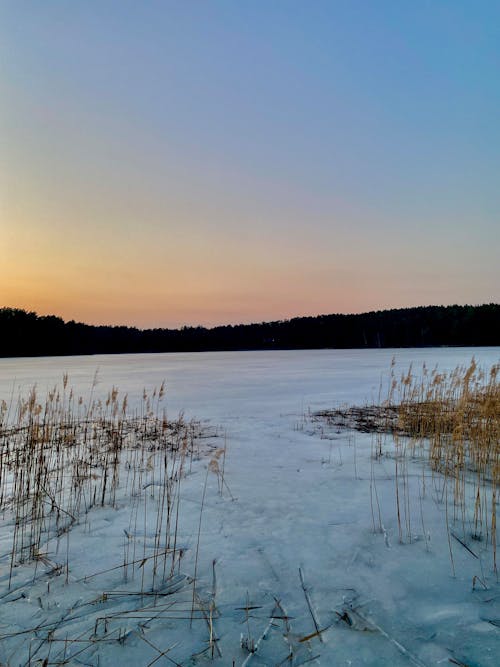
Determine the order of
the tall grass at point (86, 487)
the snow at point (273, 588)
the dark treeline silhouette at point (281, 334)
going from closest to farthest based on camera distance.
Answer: the snow at point (273, 588)
the tall grass at point (86, 487)
the dark treeline silhouette at point (281, 334)

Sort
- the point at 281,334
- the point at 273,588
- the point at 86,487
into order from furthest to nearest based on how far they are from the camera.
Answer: the point at 281,334
the point at 86,487
the point at 273,588

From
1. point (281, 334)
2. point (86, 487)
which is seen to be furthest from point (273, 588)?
point (281, 334)

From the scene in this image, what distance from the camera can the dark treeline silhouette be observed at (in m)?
70.9

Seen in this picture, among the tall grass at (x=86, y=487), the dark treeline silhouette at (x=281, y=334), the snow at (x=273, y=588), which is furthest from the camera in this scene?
the dark treeline silhouette at (x=281, y=334)

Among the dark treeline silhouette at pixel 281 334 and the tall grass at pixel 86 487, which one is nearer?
the tall grass at pixel 86 487

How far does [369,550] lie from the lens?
127 inches

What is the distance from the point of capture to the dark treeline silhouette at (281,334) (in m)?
70.9

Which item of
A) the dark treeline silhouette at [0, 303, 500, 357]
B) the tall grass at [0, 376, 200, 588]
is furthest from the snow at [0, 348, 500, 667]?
the dark treeline silhouette at [0, 303, 500, 357]

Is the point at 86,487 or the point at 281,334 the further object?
the point at 281,334

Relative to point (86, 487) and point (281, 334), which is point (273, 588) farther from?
point (281, 334)

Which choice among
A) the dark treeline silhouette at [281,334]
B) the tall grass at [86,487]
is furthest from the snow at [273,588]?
the dark treeline silhouette at [281,334]

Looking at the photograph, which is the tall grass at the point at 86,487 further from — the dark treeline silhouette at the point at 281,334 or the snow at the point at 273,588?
the dark treeline silhouette at the point at 281,334

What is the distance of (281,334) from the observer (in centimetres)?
9375

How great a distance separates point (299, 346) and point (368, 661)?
90256mm
